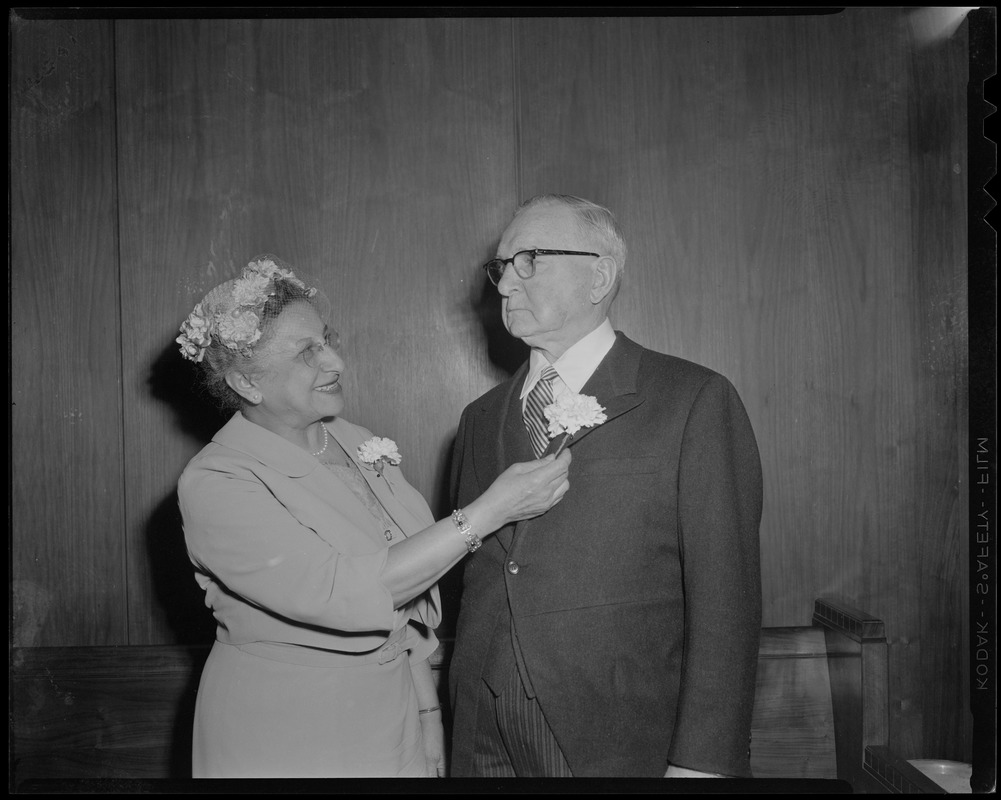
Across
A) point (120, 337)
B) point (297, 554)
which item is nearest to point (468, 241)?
point (120, 337)

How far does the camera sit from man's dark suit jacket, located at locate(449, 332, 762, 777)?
1815 millimetres

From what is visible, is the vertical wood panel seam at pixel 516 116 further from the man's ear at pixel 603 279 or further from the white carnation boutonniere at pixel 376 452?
the white carnation boutonniere at pixel 376 452

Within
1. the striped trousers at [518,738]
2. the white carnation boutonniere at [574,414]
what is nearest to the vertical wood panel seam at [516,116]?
the white carnation boutonniere at [574,414]

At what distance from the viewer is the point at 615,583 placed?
1924 millimetres

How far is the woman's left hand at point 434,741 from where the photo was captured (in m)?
2.28

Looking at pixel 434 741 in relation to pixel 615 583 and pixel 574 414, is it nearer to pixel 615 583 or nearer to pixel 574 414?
pixel 615 583

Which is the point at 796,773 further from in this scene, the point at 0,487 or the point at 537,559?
the point at 0,487

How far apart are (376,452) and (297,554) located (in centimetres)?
45

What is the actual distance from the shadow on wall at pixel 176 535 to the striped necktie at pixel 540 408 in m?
1.49

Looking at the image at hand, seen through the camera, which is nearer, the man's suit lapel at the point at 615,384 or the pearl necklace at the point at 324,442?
the man's suit lapel at the point at 615,384

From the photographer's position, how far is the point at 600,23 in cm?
297

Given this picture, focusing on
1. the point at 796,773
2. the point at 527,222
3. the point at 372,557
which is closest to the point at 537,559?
the point at 372,557

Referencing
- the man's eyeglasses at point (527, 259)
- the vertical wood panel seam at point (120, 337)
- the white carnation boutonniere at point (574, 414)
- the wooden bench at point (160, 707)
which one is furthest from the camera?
the vertical wood panel seam at point (120, 337)

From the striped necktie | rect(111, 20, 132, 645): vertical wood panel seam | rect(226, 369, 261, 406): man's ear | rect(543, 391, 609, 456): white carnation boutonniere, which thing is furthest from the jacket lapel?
rect(111, 20, 132, 645): vertical wood panel seam
